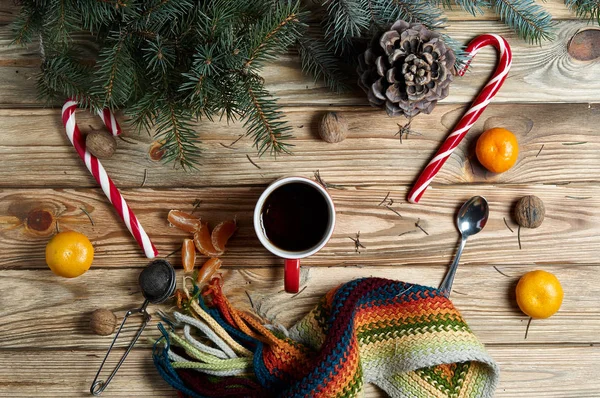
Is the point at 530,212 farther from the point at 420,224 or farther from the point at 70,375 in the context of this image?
the point at 70,375

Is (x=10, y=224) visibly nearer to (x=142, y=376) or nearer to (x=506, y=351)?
(x=142, y=376)

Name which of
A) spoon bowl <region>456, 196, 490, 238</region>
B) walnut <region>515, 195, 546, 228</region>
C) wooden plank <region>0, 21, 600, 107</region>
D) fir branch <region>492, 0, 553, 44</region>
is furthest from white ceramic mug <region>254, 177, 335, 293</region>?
fir branch <region>492, 0, 553, 44</region>

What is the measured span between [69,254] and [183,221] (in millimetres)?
248

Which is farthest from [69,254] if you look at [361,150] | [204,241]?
[361,150]

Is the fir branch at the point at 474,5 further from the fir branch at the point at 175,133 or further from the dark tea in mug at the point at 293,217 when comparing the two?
the fir branch at the point at 175,133

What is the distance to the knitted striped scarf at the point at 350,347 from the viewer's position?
1219 mm

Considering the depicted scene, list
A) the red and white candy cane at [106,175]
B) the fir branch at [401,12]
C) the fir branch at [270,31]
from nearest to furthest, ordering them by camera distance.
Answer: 1. the fir branch at [270,31]
2. the fir branch at [401,12]
3. the red and white candy cane at [106,175]

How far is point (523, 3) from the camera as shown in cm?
123

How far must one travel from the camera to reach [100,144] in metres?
1.25

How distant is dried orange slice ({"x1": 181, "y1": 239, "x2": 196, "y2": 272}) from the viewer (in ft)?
4.18

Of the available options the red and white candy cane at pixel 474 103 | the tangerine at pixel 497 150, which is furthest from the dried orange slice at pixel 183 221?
the tangerine at pixel 497 150

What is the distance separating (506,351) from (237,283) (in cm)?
63

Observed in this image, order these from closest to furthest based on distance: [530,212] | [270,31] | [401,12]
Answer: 1. [270,31]
2. [401,12]
3. [530,212]

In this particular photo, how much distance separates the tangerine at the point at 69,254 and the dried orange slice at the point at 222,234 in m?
0.28
